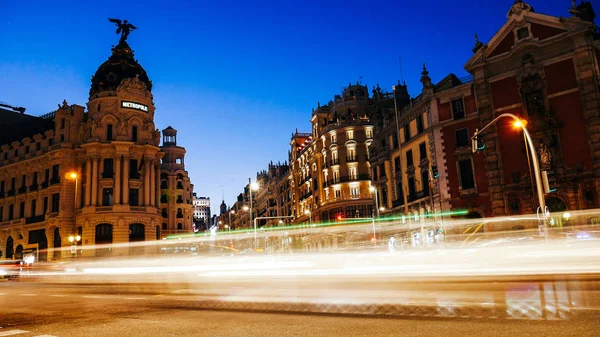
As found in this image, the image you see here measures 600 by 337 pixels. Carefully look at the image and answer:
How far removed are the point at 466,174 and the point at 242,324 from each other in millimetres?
35801

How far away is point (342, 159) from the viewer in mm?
71125

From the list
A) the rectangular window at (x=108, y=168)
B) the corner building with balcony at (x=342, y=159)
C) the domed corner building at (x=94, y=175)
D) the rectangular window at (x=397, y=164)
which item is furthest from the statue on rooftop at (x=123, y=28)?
the rectangular window at (x=397, y=164)

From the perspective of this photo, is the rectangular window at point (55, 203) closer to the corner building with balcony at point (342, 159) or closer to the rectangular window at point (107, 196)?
the rectangular window at point (107, 196)

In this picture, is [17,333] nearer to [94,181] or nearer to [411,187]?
[411,187]

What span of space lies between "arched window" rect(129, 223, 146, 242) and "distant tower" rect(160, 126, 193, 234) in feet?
73.8

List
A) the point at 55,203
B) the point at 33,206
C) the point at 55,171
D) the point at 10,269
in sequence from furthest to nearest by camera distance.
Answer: the point at 33,206 < the point at 55,171 < the point at 55,203 < the point at 10,269

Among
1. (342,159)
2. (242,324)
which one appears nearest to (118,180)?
(342,159)

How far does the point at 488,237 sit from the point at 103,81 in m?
58.6

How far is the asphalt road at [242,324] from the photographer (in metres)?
7.15

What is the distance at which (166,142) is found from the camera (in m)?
93.6

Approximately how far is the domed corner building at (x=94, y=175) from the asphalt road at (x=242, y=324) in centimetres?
5144

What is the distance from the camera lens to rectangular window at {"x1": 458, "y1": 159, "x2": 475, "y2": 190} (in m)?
40.2

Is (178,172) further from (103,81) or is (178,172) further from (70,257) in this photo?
(70,257)

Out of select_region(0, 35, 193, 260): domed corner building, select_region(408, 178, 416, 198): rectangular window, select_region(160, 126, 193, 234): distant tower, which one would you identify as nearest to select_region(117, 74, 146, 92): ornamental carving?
select_region(0, 35, 193, 260): domed corner building
